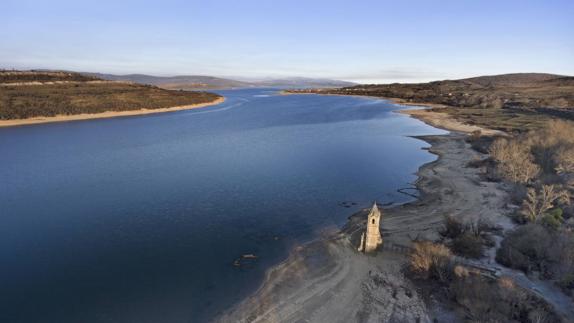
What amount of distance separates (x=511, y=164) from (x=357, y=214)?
18178 mm

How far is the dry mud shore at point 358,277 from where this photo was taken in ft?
55.3

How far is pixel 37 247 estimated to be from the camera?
2323 cm

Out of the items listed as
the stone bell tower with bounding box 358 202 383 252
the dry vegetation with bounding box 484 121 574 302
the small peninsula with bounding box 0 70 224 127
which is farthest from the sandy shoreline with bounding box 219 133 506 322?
the small peninsula with bounding box 0 70 224 127

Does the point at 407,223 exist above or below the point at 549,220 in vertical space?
below

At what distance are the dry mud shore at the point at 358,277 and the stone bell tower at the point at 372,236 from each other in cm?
60

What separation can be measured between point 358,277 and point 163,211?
17306 mm

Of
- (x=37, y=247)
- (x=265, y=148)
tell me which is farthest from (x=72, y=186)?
(x=265, y=148)

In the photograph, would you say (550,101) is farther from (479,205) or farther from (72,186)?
(72,186)

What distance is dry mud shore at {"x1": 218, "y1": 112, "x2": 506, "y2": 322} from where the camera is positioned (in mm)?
16859

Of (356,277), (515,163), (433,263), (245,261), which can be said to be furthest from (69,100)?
(433,263)

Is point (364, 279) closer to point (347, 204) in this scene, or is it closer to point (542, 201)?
point (347, 204)

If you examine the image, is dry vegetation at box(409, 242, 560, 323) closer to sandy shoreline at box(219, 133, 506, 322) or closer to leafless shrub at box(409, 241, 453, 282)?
leafless shrub at box(409, 241, 453, 282)

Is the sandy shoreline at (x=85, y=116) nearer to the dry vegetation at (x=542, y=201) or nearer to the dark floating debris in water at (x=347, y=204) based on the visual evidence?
the dark floating debris in water at (x=347, y=204)

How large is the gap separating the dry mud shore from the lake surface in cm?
145
